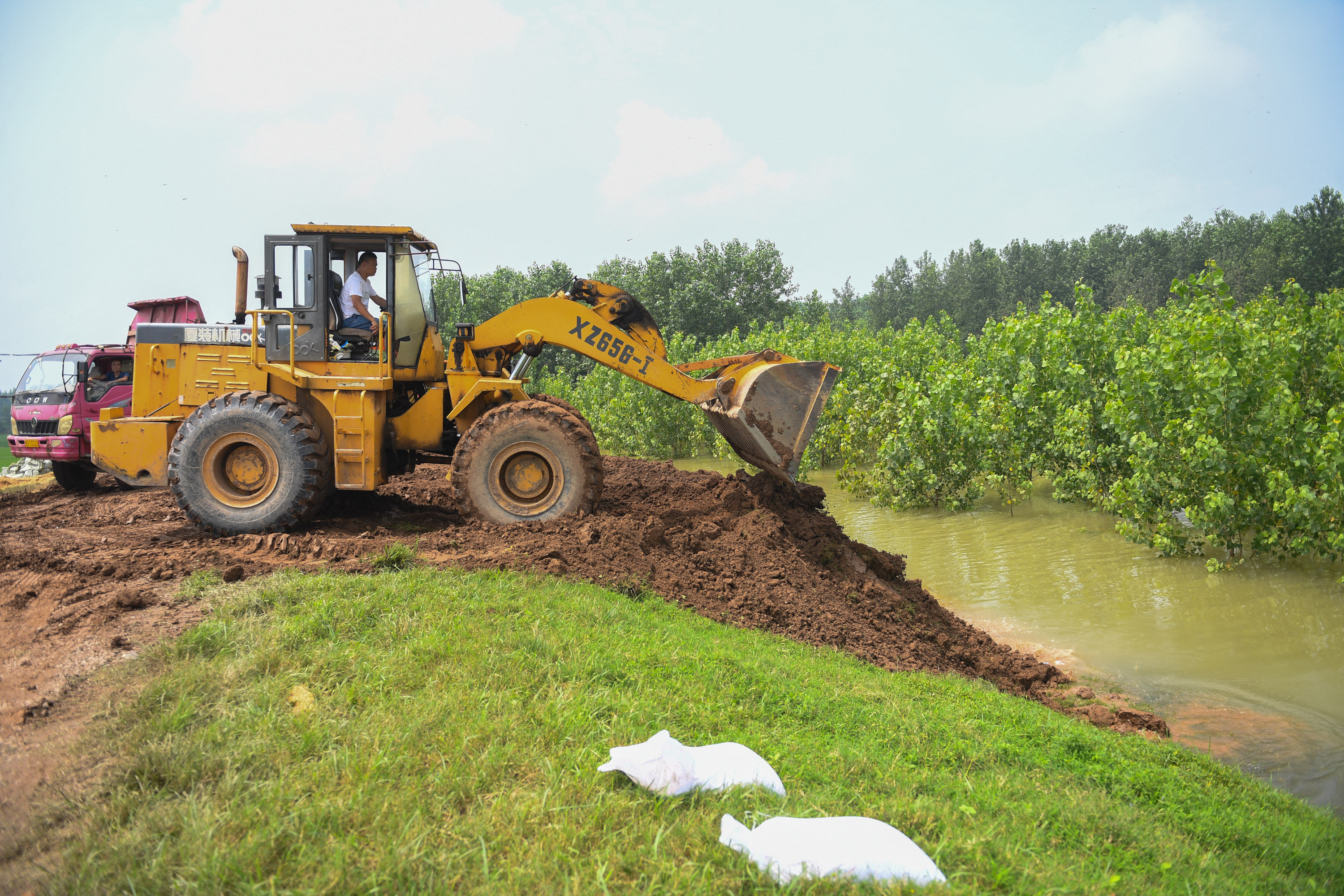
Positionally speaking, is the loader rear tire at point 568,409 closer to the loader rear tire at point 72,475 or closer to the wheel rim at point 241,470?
the wheel rim at point 241,470

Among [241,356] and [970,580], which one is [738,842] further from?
[970,580]

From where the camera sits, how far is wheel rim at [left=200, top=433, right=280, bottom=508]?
800 cm

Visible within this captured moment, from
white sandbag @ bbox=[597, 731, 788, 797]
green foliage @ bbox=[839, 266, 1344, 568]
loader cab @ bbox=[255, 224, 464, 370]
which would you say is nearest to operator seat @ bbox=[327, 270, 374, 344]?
loader cab @ bbox=[255, 224, 464, 370]

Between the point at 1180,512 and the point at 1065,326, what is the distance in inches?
187

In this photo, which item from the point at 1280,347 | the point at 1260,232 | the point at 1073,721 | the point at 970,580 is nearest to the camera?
the point at 1073,721

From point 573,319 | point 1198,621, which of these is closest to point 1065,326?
point 1198,621

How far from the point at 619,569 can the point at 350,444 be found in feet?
10.9

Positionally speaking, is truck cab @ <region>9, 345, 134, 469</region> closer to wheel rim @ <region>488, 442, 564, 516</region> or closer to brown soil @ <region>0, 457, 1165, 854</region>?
brown soil @ <region>0, 457, 1165, 854</region>

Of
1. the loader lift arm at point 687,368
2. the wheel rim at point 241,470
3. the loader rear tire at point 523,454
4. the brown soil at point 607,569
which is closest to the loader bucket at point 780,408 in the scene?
the loader lift arm at point 687,368

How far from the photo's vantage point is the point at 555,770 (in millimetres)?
3400

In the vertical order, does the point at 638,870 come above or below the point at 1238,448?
below

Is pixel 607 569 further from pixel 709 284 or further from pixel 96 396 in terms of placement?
Answer: pixel 709 284

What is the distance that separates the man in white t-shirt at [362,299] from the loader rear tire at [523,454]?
172cm

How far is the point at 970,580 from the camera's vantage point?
35.8ft
